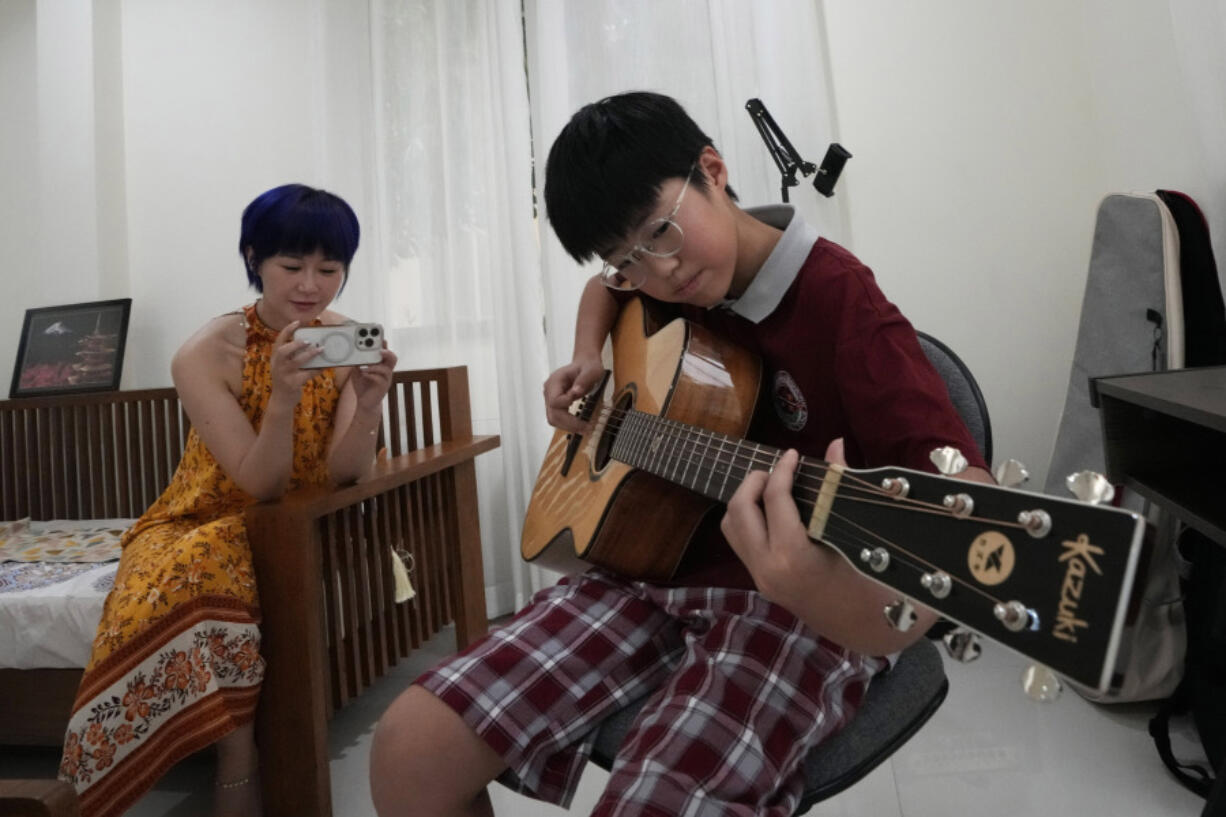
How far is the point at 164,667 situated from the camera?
1.11m

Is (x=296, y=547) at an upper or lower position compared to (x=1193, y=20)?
lower

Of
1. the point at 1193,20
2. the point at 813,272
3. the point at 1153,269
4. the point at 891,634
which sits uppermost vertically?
the point at 1193,20

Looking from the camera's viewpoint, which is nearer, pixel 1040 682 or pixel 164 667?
pixel 1040 682

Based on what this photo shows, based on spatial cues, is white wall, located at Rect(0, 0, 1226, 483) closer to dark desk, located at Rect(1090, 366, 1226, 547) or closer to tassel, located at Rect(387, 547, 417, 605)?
dark desk, located at Rect(1090, 366, 1226, 547)

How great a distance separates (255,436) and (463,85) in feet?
4.91

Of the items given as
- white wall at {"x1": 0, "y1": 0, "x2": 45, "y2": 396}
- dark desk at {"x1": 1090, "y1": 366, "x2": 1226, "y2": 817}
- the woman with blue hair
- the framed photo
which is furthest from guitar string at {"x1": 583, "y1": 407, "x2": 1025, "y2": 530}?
white wall at {"x1": 0, "y1": 0, "x2": 45, "y2": 396}

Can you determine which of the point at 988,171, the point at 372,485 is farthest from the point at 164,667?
the point at 988,171

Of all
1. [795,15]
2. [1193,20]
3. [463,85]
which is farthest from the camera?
[463,85]

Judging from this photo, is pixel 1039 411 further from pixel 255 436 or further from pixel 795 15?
pixel 255 436

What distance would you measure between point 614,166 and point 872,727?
65cm

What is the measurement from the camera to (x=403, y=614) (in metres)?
1.64

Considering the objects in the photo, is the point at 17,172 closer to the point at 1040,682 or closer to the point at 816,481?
the point at 816,481

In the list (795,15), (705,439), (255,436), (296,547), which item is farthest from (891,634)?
(795,15)

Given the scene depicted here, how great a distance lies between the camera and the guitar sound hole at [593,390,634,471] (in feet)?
3.22
